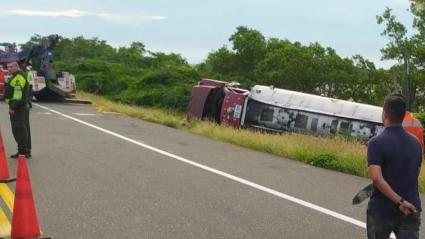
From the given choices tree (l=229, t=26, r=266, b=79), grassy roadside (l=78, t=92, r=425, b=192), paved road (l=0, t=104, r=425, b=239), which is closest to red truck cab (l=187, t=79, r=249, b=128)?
grassy roadside (l=78, t=92, r=425, b=192)

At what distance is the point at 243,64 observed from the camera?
1973 inches

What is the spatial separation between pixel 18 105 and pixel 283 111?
10.6m

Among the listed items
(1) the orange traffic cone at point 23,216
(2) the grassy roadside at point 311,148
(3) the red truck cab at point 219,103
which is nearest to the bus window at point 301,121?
(3) the red truck cab at point 219,103

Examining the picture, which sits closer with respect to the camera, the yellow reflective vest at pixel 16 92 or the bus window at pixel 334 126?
the yellow reflective vest at pixel 16 92

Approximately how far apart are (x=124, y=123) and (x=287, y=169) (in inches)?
379

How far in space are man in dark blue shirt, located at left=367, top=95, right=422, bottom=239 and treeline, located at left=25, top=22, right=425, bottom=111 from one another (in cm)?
2758

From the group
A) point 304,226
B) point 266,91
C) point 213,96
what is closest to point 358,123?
point 266,91

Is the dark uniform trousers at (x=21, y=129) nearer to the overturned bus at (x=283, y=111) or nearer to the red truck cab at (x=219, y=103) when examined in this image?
the overturned bus at (x=283, y=111)

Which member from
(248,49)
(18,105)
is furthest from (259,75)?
(18,105)

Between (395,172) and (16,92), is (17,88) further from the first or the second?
(395,172)

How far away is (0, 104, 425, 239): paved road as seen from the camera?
716 centimetres

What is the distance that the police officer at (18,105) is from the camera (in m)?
12.1

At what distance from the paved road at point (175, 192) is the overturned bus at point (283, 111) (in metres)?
5.25

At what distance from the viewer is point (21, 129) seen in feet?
40.1
